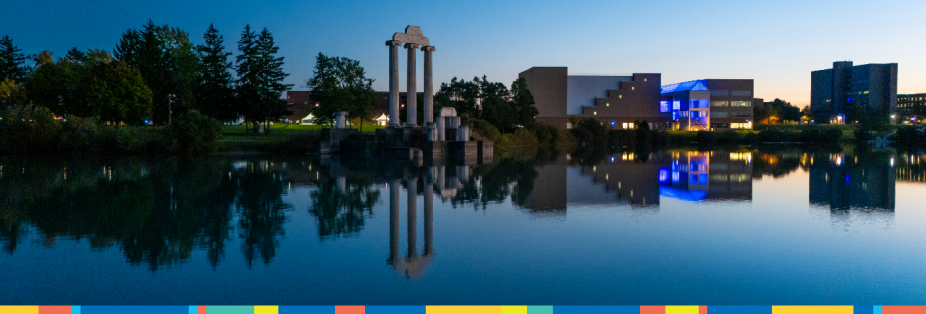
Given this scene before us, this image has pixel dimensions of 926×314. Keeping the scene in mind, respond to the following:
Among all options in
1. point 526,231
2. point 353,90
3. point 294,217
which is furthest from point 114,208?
point 353,90

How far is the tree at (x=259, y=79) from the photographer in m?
67.0

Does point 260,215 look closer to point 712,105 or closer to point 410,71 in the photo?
point 410,71

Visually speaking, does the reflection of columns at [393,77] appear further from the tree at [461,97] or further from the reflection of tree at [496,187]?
the tree at [461,97]

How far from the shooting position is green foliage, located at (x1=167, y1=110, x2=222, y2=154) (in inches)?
1897

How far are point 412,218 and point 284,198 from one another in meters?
5.90

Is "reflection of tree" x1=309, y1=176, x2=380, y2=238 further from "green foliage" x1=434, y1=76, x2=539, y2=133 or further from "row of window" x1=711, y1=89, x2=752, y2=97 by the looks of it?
"row of window" x1=711, y1=89, x2=752, y2=97

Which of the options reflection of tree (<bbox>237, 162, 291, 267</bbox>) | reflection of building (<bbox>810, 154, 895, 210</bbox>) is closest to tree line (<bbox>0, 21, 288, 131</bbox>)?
reflection of tree (<bbox>237, 162, 291, 267</bbox>)

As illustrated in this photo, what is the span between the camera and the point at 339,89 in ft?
223

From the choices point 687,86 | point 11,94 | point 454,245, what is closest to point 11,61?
point 11,94

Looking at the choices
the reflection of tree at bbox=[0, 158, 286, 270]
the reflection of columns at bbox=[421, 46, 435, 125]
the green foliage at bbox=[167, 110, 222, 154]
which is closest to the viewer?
the reflection of tree at bbox=[0, 158, 286, 270]

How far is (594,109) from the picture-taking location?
129125 millimetres

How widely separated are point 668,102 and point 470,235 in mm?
126485

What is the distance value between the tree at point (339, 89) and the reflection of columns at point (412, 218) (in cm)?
4538

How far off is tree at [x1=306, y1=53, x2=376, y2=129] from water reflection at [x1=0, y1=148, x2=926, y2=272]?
116ft
